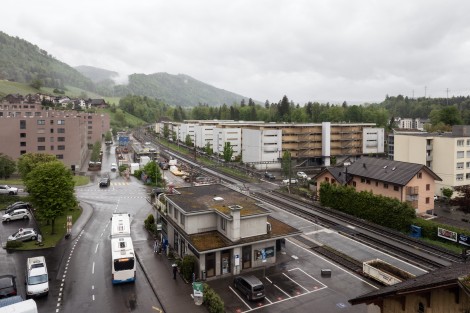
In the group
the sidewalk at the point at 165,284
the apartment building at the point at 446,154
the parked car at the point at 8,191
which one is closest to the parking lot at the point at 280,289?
the sidewalk at the point at 165,284

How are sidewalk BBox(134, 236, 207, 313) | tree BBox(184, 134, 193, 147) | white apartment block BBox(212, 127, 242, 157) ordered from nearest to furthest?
sidewalk BBox(134, 236, 207, 313), white apartment block BBox(212, 127, 242, 157), tree BBox(184, 134, 193, 147)

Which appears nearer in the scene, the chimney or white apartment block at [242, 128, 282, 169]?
the chimney

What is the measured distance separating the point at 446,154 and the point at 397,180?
19.7 meters

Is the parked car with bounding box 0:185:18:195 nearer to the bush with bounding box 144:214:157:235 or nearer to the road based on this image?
the road

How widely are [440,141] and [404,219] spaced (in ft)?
89.5

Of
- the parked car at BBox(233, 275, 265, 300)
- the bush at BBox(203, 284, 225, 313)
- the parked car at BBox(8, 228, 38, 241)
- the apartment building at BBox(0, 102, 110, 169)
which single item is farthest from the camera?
the apartment building at BBox(0, 102, 110, 169)

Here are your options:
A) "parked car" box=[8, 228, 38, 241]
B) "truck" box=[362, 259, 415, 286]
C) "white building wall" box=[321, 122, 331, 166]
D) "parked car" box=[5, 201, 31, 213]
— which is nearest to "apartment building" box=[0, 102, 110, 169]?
"parked car" box=[5, 201, 31, 213]

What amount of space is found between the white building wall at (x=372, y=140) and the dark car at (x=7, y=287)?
8768cm

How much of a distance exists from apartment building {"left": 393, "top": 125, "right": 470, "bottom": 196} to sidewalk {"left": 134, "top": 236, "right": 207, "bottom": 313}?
45.1 meters

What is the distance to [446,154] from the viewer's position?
5644 centimetres

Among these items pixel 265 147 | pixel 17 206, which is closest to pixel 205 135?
pixel 265 147

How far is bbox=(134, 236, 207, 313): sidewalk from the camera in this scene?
22078 mm

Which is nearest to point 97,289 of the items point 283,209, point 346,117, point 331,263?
point 331,263

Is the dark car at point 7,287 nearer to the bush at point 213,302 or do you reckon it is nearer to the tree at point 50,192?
the tree at point 50,192
